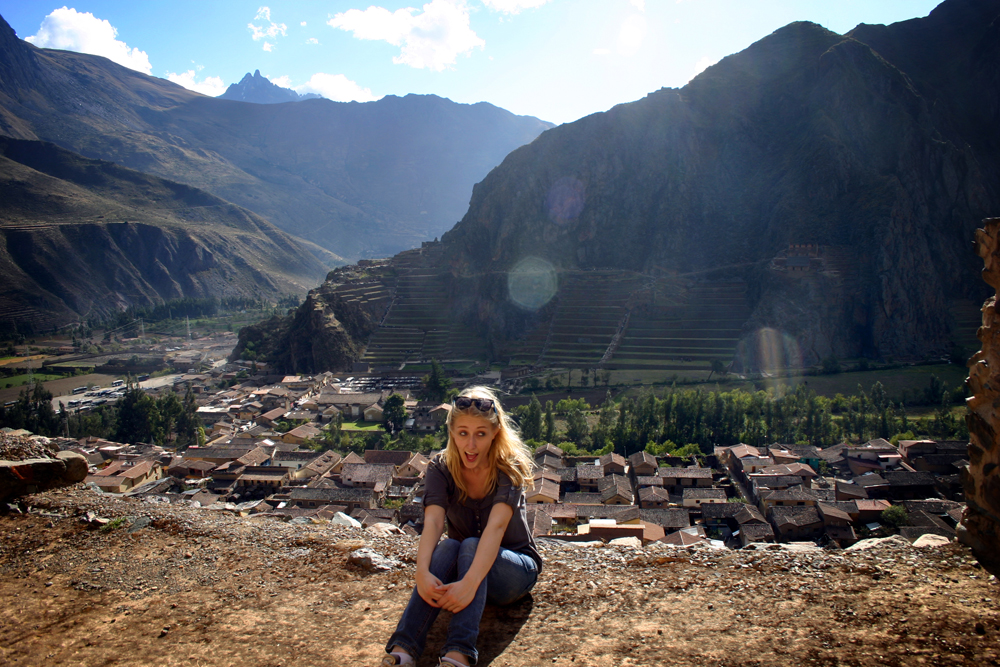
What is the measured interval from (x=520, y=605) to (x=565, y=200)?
77.6 metres

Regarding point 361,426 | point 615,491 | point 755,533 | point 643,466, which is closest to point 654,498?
point 615,491

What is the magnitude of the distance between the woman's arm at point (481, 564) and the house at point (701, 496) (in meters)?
19.0

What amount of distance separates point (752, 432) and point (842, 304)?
31912 mm

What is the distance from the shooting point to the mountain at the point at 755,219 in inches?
2130

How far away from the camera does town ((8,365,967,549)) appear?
1819 centimetres

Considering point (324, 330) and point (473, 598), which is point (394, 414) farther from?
point (473, 598)

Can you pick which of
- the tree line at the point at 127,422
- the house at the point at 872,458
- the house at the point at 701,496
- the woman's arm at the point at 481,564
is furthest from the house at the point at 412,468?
the woman's arm at the point at 481,564

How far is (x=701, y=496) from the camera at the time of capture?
2166cm

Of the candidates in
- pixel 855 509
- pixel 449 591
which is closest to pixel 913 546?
pixel 449 591

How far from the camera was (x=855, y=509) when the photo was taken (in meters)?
19.5

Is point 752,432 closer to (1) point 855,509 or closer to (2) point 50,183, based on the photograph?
(1) point 855,509

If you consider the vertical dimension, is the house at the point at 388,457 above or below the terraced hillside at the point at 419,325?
below

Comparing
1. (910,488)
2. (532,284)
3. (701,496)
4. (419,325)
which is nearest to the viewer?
(701,496)

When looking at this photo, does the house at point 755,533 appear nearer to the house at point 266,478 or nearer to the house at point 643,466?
the house at point 643,466
